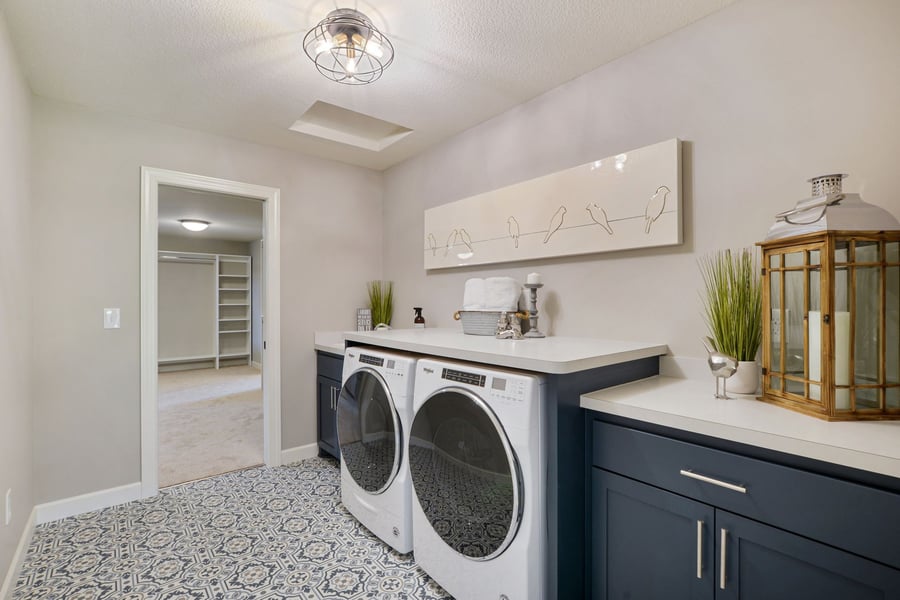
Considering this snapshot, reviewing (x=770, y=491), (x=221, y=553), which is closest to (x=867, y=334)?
(x=770, y=491)

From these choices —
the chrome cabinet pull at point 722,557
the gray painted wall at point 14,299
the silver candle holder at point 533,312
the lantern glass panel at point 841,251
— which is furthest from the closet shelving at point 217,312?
the lantern glass panel at point 841,251

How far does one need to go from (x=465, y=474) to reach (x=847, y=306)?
4.21 ft

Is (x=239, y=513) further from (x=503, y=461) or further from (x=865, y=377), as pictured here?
(x=865, y=377)

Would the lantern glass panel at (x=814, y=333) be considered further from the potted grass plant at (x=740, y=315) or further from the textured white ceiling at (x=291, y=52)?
the textured white ceiling at (x=291, y=52)

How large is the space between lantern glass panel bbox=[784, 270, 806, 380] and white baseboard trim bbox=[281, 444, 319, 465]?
2927 millimetres

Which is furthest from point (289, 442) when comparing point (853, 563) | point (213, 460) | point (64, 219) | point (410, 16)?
point (853, 563)

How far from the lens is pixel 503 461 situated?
4.59 ft

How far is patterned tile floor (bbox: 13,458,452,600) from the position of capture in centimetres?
170

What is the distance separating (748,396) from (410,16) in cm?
190

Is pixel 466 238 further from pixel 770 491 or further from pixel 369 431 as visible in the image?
pixel 770 491

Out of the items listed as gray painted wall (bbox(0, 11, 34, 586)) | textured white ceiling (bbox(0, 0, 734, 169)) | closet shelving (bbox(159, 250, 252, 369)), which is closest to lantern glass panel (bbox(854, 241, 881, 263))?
textured white ceiling (bbox(0, 0, 734, 169))

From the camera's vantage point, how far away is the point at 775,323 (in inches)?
53.2

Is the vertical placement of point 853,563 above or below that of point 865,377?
below

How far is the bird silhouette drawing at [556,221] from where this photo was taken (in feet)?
7.03
